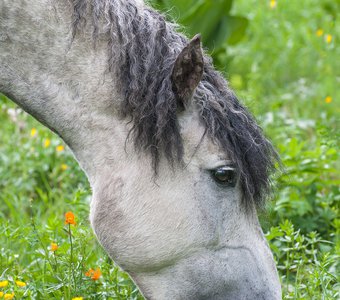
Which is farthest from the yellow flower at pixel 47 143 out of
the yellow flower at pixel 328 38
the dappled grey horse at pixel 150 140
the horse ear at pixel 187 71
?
the yellow flower at pixel 328 38

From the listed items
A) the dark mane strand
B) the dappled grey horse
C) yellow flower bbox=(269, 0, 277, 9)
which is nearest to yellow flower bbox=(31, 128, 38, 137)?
the dappled grey horse

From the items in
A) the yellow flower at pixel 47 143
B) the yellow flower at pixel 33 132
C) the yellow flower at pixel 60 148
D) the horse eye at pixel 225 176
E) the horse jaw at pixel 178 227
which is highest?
the yellow flower at pixel 33 132

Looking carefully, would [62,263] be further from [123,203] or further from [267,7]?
[267,7]

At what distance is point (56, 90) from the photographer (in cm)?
327

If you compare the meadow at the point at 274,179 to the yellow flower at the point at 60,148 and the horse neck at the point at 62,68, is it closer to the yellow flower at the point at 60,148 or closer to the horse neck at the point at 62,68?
the yellow flower at the point at 60,148

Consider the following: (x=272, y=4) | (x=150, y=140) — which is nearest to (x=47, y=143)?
(x=150, y=140)

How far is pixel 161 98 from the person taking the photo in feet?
10.2

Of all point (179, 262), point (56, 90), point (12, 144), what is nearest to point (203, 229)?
point (179, 262)

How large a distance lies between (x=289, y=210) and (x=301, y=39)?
3.91m

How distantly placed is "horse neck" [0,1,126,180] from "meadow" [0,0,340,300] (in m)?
0.50

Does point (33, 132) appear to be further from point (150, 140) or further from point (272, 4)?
point (272, 4)

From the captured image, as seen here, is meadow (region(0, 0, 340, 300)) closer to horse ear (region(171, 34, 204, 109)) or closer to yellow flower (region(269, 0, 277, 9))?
yellow flower (region(269, 0, 277, 9))

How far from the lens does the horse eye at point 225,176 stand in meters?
3.22

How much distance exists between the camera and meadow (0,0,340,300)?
3729 mm
